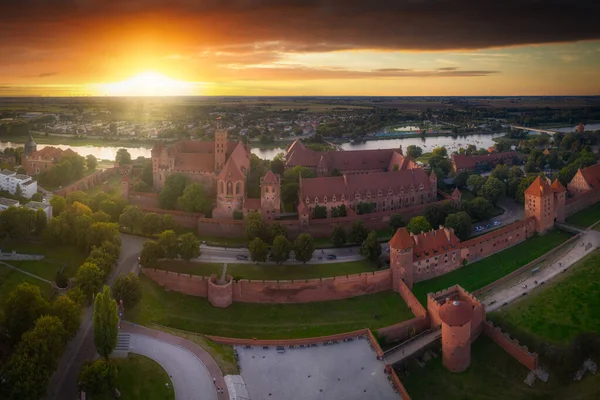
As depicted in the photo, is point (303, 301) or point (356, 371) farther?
point (303, 301)

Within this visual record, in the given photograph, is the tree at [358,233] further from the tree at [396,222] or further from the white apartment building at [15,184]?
the white apartment building at [15,184]

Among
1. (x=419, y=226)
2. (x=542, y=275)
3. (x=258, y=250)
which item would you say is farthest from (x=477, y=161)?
(x=258, y=250)

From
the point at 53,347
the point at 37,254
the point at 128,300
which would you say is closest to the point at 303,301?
the point at 128,300

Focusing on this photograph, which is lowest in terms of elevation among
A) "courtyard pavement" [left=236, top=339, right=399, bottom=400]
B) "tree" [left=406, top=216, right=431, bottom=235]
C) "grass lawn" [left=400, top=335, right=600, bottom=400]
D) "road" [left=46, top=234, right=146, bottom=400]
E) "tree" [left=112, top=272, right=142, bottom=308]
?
"grass lawn" [left=400, top=335, right=600, bottom=400]

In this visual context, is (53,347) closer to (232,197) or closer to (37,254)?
(37,254)

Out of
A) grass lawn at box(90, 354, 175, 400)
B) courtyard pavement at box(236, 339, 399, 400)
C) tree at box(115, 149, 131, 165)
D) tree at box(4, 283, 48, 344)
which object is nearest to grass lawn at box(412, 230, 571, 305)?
courtyard pavement at box(236, 339, 399, 400)

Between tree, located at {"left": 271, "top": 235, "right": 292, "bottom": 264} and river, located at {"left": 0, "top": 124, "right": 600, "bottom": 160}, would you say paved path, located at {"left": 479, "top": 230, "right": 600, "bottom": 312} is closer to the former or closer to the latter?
tree, located at {"left": 271, "top": 235, "right": 292, "bottom": 264}
